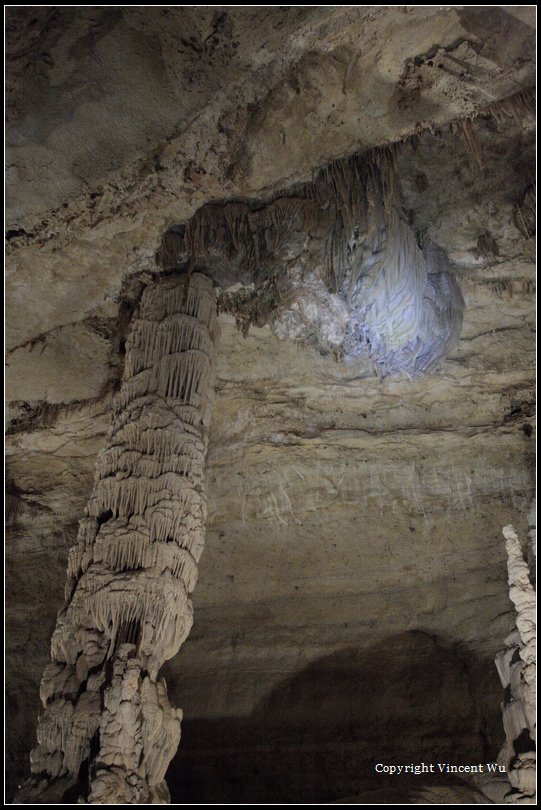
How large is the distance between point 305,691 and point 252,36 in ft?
21.3

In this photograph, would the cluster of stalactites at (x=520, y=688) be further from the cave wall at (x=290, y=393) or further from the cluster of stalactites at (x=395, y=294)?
the cluster of stalactites at (x=395, y=294)

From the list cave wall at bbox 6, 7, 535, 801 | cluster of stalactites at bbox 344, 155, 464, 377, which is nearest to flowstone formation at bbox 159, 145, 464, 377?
cluster of stalactites at bbox 344, 155, 464, 377

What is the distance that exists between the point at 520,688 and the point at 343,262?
334cm

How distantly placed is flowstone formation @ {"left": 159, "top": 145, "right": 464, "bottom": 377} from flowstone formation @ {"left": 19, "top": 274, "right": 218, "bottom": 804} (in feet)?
1.45

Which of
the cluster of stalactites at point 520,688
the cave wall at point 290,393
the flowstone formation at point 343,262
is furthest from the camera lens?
the flowstone formation at point 343,262

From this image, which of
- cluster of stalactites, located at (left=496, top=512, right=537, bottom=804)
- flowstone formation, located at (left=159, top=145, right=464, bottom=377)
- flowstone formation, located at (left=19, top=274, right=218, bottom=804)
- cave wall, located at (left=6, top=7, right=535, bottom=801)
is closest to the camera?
flowstone formation, located at (left=19, top=274, right=218, bottom=804)

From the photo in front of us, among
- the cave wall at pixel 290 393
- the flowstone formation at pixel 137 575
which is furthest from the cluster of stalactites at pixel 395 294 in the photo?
the flowstone formation at pixel 137 575

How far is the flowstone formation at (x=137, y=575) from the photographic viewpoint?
12.6 feet

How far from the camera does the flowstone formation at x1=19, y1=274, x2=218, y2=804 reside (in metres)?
3.85

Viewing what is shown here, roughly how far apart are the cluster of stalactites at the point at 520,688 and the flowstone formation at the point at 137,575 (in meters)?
2.12

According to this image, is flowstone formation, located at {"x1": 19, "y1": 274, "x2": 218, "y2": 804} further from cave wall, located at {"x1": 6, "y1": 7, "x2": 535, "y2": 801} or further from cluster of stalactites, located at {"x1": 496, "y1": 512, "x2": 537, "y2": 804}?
cluster of stalactites, located at {"x1": 496, "y1": 512, "x2": 537, "y2": 804}

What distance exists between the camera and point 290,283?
5773 mm

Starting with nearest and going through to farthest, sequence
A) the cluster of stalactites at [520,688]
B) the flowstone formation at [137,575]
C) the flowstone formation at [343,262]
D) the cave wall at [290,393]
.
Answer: the flowstone formation at [137,575] → the cluster of stalactites at [520,688] → the cave wall at [290,393] → the flowstone formation at [343,262]

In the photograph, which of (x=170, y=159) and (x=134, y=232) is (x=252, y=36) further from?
(x=134, y=232)
